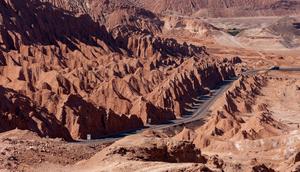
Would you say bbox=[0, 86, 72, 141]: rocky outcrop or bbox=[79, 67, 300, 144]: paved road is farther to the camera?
bbox=[79, 67, 300, 144]: paved road

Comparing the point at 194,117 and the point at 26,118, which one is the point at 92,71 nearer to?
the point at 194,117

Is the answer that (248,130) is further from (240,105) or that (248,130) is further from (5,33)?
(5,33)

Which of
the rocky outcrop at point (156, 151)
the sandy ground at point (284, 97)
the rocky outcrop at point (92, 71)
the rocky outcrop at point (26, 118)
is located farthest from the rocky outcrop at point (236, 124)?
the rocky outcrop at point (156, 151)

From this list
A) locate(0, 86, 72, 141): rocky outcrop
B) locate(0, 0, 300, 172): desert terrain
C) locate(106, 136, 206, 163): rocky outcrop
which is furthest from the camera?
locate(0, 86, 72, 141): rocky outcrop

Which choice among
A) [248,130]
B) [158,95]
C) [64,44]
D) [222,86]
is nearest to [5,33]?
[64,44]

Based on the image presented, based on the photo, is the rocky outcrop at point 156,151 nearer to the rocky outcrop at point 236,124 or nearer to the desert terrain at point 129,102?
the desert terrain at point 129,102

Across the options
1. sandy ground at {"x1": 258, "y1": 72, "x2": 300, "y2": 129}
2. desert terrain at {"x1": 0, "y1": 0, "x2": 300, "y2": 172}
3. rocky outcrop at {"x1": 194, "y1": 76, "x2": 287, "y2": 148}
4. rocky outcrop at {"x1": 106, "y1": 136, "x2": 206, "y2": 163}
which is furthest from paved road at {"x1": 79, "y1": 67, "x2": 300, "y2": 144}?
rocky outcrop at {"x1": 106, "y1": 136, "x2": 206, "y2": 163}

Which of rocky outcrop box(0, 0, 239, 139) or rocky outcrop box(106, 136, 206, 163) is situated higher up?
rocky outcrop box(0, 0, 239, 139)

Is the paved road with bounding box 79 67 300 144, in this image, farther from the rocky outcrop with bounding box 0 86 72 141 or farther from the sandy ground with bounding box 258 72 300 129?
the sandy ground with bounding box 258 72 300 129

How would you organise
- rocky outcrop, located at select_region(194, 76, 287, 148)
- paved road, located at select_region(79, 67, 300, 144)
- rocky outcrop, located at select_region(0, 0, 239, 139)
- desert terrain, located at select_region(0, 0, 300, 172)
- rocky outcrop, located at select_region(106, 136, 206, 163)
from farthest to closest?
rocky outcrop, located at select_region(0, 0, 239, 139)
paved road, located at select_region(79, 67, 300, 144)
rocky outcrop, located at select_region(194, 76, 287, 148)
desert terrain, located at select_region(0, 0, 300, 172)
rocky outcrop, located at select_region(106, 136, 206, 163)
